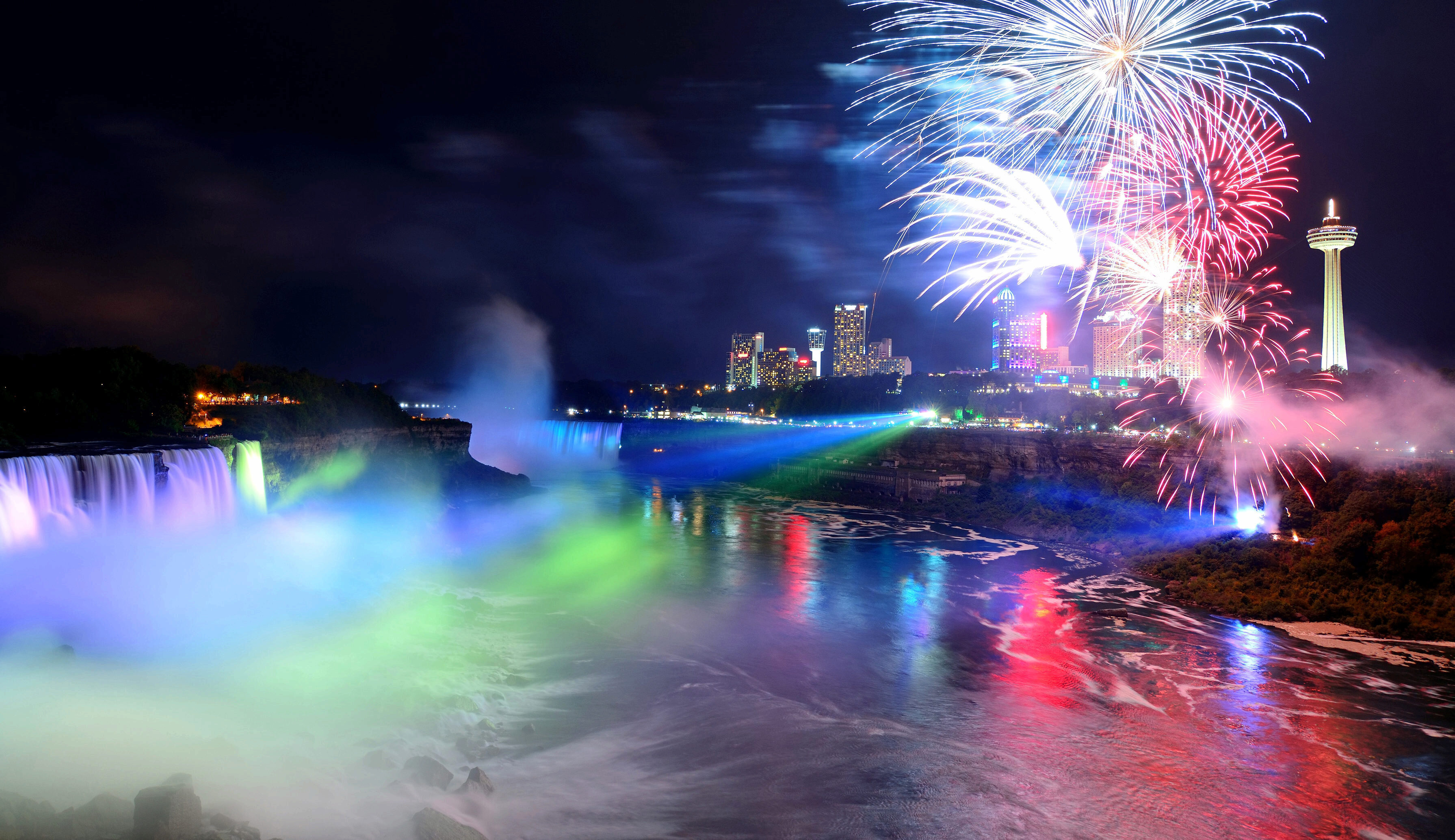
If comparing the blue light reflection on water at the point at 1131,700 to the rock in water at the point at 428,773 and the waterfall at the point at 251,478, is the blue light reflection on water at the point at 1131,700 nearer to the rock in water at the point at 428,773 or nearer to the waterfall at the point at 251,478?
the rock in water at the point at 428,773

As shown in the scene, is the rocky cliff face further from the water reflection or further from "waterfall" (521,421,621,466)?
"waterfall" (521,421,621,466)

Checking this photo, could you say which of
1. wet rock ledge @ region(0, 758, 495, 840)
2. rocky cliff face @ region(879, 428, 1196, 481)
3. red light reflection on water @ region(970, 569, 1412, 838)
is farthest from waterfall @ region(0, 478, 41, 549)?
rocky cliff face @ region(879, 428, 1196, 481)

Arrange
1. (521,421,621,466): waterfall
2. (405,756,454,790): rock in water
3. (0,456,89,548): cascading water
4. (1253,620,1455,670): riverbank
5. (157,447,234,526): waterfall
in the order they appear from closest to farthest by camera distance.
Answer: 1. (405,756,454,790): rock in water
2. (0,456,89,548): cascading water
3. (1253,620,1455,670): riverbank
4. (157,447,234,526): waterfall
5. (521,421,621,466): waterfall

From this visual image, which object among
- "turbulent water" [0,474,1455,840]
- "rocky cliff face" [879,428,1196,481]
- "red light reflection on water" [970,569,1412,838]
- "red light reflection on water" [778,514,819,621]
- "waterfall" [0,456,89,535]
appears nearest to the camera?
"turbulent water" [0,474,1455,840]

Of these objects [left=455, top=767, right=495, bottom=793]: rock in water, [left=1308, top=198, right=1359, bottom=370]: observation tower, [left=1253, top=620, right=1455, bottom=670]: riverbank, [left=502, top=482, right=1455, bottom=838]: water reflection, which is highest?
[left=1308, top=198, right=1359, bottom=370]: observation tower

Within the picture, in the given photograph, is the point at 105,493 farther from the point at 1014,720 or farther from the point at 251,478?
the point at 1014,720

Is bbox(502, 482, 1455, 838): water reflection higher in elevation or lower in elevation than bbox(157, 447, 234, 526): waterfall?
lower

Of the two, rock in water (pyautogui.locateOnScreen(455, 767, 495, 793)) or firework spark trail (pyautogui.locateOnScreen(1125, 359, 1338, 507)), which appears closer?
rock in water (pyautogui.locateOnScreen(455, 767, 495, 793))
